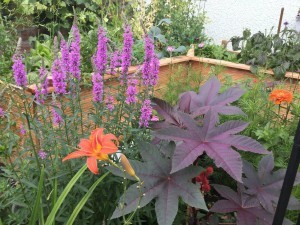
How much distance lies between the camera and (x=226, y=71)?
344 centimetres

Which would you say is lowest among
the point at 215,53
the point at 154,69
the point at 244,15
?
the point at 215,53

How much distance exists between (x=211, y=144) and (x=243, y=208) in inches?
10.3

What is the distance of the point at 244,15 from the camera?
461 centimetres

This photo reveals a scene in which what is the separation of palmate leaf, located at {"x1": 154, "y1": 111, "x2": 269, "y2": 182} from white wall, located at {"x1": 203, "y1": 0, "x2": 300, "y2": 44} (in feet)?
11.3

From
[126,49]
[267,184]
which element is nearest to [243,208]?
[267,184]

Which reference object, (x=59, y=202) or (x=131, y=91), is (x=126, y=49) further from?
(x=59, y=202)

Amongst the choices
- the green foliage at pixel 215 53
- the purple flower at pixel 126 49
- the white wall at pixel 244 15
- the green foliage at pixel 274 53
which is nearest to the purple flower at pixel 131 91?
the purple flower at pixel 126 49

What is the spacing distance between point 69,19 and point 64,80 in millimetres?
3002

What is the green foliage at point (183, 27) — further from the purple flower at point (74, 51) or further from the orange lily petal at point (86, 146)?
the orange lily petal at point (86, 146)

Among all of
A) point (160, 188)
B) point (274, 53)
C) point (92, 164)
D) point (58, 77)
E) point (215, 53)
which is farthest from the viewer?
point (215, 53)

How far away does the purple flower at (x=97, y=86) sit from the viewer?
122cm

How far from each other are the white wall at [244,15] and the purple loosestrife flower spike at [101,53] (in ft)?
10.9

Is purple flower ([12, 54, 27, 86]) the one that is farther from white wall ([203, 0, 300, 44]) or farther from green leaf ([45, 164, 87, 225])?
white wall ([203, 0, 300, 44])

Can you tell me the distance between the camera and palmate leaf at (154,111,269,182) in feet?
3.22
